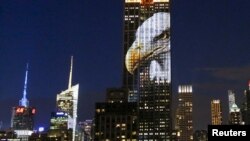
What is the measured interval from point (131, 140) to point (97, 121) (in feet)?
62.9

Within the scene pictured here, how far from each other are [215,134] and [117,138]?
178159mm

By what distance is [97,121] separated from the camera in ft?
649

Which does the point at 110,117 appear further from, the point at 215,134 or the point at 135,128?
the point at 215,134

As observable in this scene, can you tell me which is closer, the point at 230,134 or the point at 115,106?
the point at 230,134

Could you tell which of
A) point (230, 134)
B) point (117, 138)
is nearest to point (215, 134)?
point (230, 134)

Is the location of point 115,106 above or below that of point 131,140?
above

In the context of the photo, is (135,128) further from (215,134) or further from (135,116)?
(215,134)

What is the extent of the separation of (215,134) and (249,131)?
4.09 ft

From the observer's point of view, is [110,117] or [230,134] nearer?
[230,134]

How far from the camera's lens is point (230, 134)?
14445 mm

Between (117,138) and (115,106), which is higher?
(115,106)

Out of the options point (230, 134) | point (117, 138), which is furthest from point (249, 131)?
point (117, 138)

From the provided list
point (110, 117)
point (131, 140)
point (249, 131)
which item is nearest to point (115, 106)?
point (110, 117)

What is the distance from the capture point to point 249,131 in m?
14.6
